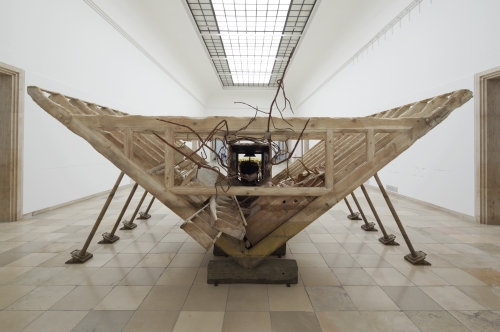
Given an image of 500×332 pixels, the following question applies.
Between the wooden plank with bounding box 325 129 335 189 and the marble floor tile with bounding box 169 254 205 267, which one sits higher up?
Answer: the wooden plank with bounding box 325 129 335 189

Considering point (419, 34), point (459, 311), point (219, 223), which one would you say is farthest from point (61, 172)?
point (419, 34)

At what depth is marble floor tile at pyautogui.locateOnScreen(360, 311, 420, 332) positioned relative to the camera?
4.90ft

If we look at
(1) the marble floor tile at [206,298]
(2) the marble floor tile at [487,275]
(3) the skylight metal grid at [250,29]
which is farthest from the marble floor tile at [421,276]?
(3) the skylight metal grid at [250,29]

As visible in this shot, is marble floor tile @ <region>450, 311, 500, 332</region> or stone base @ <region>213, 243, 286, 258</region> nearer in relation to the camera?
marble floor tile @ <region>450, 311, 500, 332</region>

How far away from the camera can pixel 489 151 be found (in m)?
3.84

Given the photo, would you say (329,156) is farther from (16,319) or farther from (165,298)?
(16,319)

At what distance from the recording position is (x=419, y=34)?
5172 millimetres

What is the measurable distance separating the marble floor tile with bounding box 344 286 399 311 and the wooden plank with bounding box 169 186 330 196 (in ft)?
2.73

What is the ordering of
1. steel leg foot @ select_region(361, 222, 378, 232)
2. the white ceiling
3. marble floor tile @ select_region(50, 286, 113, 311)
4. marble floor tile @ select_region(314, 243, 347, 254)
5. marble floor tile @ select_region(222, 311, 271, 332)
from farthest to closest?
the white ceiling, steel leg foot @ select_region(361, 222, 378, 232), marble floor tile @ select_region(314, 243, 347, 254), marble floor tile @ select_region(50, 286, 113, 311), marble floor tile @ select_region(222, 311, 271, 332)

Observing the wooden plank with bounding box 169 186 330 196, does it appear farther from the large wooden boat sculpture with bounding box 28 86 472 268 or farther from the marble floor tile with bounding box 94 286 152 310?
the marble floor tile with bounding box 94 286 152 310

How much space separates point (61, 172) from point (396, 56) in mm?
7987

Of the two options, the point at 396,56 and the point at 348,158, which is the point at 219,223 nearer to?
the point at 348,158

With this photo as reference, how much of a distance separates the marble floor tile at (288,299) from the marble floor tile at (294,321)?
0.05 metres

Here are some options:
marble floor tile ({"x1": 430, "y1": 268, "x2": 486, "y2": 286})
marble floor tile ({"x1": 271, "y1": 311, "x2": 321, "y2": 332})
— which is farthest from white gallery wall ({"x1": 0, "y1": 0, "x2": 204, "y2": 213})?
marble floor tile ({"x1": 430, "y1": 268, "x2": 486, "y2": 286})
